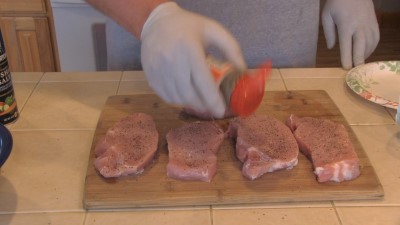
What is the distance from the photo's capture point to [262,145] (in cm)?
76

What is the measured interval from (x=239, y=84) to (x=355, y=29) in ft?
1.60

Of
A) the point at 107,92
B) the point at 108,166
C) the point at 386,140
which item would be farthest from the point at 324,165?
the point at 107,92

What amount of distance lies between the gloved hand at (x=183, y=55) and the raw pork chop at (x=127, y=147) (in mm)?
89

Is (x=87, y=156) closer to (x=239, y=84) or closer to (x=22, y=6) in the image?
(x=239, y=84)

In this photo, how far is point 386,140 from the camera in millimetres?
833

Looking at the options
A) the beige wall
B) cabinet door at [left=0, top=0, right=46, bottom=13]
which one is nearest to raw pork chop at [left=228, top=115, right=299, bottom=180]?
cabinet door at [left=0, top=0, right=46, bottom=13]

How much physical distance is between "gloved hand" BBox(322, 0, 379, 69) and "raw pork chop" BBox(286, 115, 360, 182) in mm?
324

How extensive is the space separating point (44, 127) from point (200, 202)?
14.2 inches

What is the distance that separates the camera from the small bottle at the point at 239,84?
727 millimetres

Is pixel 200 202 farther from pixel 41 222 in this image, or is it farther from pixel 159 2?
pixel 159 2

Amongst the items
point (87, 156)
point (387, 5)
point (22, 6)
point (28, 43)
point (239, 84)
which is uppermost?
point (239, 84)

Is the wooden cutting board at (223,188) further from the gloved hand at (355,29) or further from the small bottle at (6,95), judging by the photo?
the gloved hand at (355,29)

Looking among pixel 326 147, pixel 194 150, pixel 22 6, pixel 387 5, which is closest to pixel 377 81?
pixel 326 147

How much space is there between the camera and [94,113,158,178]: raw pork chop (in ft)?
2.35
